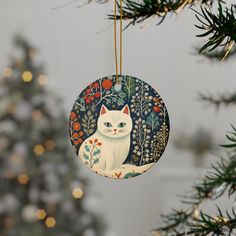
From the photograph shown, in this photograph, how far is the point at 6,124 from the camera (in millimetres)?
1834

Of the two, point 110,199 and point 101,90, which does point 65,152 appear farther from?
point 101,90

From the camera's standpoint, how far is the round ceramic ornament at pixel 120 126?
1.75ft

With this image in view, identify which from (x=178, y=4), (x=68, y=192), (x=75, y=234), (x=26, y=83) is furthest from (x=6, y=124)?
(x=178, y=4)

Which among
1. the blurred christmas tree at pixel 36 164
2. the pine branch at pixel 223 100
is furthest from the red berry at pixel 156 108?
the blurred christmas tree at pixel 36 164

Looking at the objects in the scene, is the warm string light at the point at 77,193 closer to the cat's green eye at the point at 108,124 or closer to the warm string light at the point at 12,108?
the warm string light at the point at 12,108

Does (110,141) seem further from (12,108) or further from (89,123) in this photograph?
(12,108)

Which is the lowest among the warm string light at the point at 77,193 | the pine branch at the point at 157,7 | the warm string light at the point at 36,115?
the warm string light at the point at 77,193

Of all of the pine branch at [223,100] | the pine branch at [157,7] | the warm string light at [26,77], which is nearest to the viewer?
the pine branch at [157,7]

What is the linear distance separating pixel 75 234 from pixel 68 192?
0.52 feet

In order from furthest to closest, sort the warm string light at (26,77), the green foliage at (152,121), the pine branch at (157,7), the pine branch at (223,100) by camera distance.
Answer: the warm string light at (26,77)
the pine branch at (223,100)
the green foliage at (152,121)
the pine branch at (157,7)

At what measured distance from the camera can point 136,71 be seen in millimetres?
1924

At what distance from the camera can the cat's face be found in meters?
0.53

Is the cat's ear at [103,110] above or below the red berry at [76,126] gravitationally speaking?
above

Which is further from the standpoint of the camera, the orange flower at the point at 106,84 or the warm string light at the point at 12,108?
the warm string light at the point at 12,108
